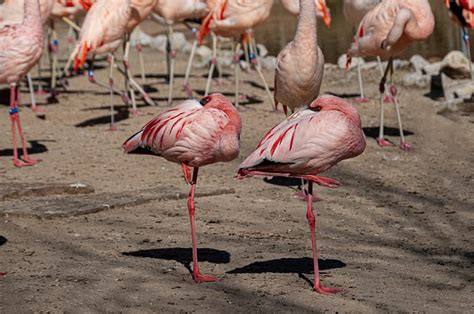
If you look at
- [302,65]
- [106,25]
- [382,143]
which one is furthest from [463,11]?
[302,65]

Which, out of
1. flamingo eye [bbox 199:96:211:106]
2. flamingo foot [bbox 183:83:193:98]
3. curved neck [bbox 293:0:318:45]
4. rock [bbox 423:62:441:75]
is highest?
curved neck [bbox 293:0:318:45]

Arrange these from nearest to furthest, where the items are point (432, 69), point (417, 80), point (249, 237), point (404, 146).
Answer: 1. point (249, 237)
2. point (404, 146)
3. point (417, 80)
4. point (432, 69)

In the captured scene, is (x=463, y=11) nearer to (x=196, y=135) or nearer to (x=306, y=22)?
(x=306, y=22)

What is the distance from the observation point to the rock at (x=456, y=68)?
12516 mm

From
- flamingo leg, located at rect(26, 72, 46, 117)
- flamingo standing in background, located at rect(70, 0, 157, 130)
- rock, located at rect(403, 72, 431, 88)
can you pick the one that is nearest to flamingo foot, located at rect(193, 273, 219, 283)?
flamingo standing in background, located at rect(70, 0, 157, 130)

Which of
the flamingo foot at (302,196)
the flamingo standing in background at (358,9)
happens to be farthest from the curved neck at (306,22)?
the flamingo standing in background at (358,9)

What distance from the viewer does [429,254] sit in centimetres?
602

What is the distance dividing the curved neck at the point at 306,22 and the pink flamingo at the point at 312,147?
6.12 feet

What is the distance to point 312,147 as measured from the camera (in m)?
5.23

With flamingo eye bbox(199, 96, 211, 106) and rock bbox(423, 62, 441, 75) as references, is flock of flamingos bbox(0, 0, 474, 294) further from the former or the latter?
rock bbox(423, 62, 441, 75)

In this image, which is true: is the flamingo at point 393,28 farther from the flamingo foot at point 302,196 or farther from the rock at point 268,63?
the rock at point 268,63

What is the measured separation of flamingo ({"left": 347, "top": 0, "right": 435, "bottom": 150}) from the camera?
8.95 m

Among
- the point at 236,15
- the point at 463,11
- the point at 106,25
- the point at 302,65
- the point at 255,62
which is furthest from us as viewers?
the point at 255,62

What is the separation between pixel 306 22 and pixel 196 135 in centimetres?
199
